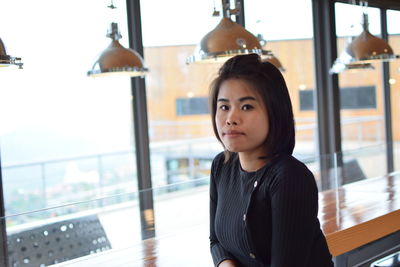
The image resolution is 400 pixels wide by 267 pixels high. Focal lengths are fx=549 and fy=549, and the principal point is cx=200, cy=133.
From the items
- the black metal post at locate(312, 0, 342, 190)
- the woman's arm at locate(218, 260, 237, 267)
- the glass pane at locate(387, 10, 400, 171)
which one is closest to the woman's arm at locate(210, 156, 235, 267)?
the woman's arm at locate(218, 260, 237, 267)

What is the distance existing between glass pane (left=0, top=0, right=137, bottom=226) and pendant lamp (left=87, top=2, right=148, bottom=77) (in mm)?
1114

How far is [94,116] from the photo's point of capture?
430cm

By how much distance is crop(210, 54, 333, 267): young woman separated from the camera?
117cm

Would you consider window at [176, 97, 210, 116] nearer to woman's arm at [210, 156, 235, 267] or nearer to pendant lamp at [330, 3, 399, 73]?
pendant lamp at [330, 3, 399, 73]

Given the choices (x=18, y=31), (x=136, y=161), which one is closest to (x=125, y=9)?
(x=18, y=31)

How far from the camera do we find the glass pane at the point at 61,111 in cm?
379

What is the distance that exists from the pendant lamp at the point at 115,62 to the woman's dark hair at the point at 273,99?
1.28 m

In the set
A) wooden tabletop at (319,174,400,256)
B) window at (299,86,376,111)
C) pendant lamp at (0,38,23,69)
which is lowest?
wooden tabletop at (319,174,400,256)

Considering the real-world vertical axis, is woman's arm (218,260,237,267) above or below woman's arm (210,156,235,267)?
below

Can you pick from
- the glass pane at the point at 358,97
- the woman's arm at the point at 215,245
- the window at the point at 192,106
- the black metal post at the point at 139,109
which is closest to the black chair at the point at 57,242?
the woman's arm at the point at 215,245

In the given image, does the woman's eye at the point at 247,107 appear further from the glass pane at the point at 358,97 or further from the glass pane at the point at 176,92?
the glass pane at the point at 358,97

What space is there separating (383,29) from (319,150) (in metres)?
1.89

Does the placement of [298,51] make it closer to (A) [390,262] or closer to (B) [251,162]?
(A) [390,262]

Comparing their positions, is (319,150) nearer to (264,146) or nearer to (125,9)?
(125,9)
